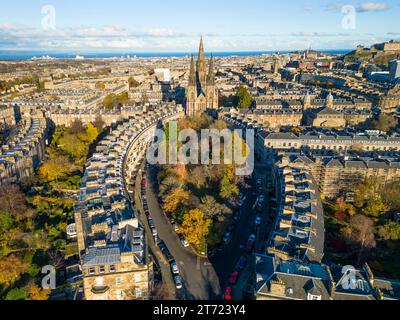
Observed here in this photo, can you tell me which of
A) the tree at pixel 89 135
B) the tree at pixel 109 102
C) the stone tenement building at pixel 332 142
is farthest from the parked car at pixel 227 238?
the tree at pixel 109 102

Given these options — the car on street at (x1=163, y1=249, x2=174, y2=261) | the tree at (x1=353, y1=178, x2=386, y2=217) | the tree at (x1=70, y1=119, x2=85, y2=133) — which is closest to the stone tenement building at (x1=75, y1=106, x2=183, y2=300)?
the car on street at (x1=163, y1=249, x2=174, y2=261)

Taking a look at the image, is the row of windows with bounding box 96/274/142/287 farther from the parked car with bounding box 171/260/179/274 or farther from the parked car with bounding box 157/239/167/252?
the parked car with bounding box 157/239/167/252

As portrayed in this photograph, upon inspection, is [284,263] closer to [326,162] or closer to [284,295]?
[284,295]

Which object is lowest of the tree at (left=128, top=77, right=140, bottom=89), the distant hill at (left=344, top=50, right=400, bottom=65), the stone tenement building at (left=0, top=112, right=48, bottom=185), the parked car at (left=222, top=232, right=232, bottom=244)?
the parked car at (left=222, top=232, right=232, bottom=244)

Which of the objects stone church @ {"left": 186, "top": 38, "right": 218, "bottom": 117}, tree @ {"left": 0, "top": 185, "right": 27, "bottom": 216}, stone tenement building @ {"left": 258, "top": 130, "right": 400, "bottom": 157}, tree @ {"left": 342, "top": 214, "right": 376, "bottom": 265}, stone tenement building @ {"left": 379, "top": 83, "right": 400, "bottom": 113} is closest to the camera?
tree @ {"left": 342, "top": 214, "right": 376, "bottom": 265}

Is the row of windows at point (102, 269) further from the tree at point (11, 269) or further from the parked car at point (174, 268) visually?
the tree at point (11, 269)

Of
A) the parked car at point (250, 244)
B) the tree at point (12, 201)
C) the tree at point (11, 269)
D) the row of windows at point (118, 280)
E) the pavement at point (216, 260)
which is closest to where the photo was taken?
the row of windows at point (118, 280)
